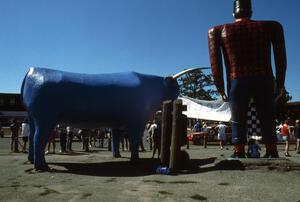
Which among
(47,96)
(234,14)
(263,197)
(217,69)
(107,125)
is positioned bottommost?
(263,197)

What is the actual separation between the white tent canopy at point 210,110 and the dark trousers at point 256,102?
391 inches

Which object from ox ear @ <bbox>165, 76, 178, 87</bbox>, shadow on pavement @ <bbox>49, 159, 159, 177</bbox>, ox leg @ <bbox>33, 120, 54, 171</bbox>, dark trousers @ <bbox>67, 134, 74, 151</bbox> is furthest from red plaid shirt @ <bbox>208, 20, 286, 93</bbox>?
dark trousers @ <bbox>67, 134, 74, 151</bbox>

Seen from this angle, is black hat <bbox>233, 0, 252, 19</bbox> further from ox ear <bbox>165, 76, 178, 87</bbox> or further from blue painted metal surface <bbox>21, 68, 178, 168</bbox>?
blue painted metal surface <bbox>21, 68, 178, 168</bbox>

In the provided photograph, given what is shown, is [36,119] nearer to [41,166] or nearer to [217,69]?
[41,166]

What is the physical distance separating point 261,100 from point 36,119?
16.3 ft

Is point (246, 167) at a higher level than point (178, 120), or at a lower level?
lower

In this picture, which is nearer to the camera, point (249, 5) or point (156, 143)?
point (249, 5)

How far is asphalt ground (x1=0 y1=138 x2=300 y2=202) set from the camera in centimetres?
488

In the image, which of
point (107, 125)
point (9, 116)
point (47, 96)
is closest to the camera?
point (47, 96)

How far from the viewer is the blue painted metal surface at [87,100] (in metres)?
7.92

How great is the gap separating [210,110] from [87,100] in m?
10.9

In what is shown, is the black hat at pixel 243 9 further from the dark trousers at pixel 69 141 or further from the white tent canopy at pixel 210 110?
the white tent canopy at pixel 210 110

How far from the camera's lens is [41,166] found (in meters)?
7.95

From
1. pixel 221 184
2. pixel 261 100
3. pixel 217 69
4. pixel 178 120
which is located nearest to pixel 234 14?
pixel 217 69
